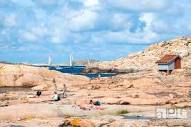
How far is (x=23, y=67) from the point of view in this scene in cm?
11656

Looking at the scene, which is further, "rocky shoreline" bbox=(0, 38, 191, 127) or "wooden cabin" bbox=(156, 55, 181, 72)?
"wooden cabin" bbox=(156, 55, 181, 72)

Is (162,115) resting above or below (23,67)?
below

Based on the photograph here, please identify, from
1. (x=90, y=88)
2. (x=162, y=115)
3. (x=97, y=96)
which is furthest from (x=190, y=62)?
(x=162, y=115)

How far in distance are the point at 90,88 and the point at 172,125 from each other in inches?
1676

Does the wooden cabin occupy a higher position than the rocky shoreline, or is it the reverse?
the wooden cabin

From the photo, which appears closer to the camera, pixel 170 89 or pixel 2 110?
pixel 2 110

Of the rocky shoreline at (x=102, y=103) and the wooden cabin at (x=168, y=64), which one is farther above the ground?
the wooden cabin at (x=168, y=64)

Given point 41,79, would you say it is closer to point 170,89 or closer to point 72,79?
point 72,79

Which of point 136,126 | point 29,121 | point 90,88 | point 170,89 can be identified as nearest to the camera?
point 136,126

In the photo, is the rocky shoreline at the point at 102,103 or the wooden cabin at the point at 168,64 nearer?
the rocky shoreline at the point at 102,103

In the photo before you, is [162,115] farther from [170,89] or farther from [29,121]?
[170,89]

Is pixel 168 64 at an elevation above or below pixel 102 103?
above

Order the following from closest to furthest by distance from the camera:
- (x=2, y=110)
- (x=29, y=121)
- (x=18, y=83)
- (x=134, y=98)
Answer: (x=29, y=121) < (x=2, y=110) < (x=134, y=98) < (x=18, y=83)

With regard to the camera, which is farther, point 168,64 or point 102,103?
point 168,64
